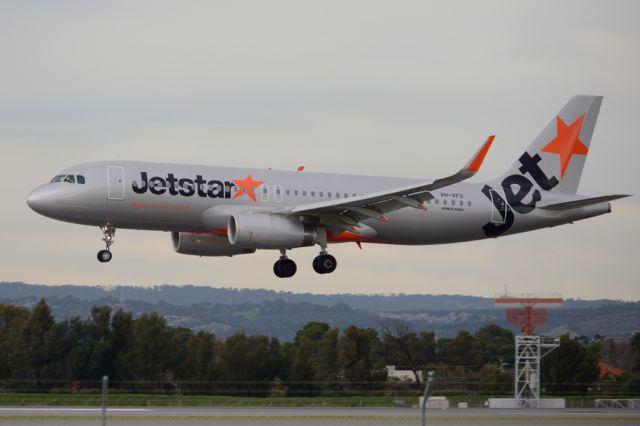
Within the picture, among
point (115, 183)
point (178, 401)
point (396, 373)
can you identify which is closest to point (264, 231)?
point (115, 183)

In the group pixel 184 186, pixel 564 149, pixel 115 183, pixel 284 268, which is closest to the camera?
pixel 115 183

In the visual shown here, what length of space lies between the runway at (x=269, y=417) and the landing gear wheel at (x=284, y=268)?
35.1ft

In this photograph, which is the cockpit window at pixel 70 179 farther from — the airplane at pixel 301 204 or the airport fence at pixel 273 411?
the airport fence at pixel 273 411

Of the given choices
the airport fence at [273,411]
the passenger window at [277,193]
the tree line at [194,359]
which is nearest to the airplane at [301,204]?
the passenger window at [277,193]

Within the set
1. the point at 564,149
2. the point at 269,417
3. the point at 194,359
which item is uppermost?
the point at 564,149

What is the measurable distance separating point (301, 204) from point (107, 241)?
8.65 meters

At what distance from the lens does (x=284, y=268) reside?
2291 inches

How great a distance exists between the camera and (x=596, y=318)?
447ft

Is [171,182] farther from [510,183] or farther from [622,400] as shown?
[622,400]

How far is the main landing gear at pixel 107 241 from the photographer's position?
5528cm

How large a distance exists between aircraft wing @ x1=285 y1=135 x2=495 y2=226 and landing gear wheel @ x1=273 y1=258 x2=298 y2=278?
9.94ft

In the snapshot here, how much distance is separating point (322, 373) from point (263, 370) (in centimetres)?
511

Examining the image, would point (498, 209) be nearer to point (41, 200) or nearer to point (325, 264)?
point (325, 264)

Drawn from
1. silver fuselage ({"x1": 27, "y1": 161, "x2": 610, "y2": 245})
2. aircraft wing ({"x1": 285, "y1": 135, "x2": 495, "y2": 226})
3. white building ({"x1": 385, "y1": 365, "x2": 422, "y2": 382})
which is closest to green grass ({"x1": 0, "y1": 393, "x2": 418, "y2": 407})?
silver fuselage ({"x1": 27, "y1": 161, "x2": 610, "y2": 245})
